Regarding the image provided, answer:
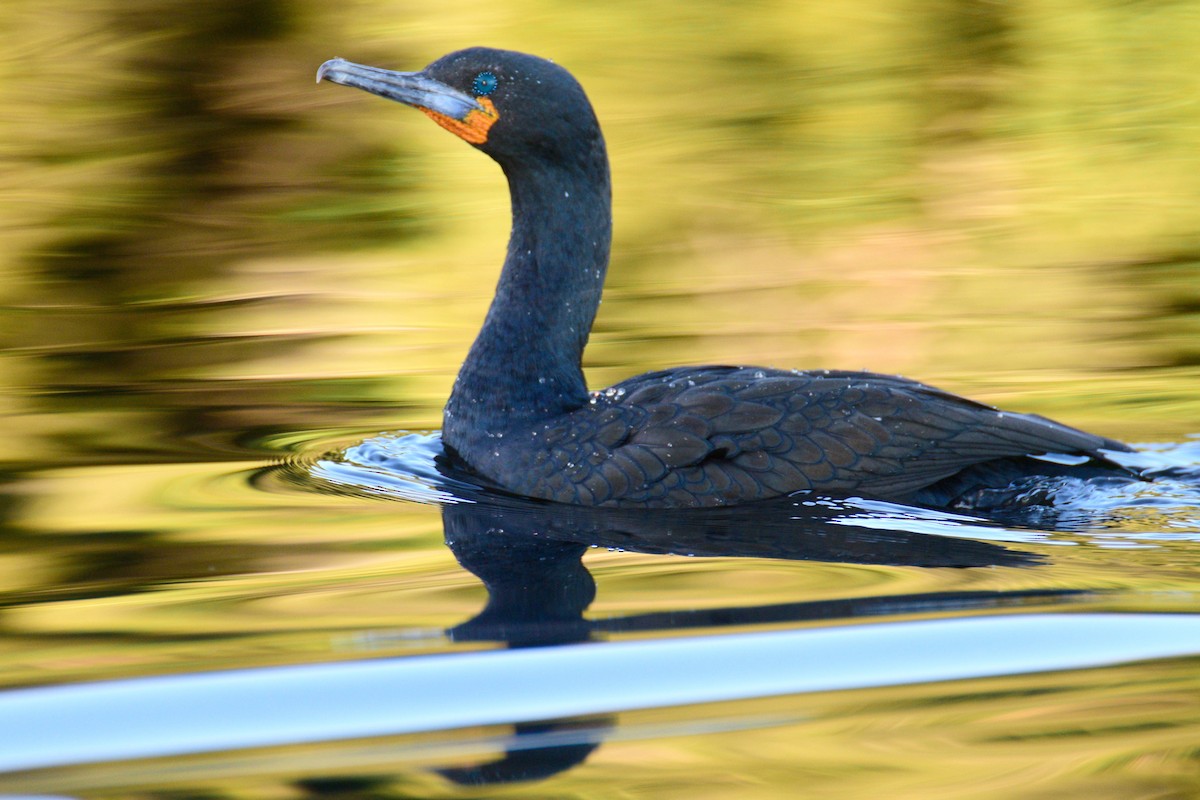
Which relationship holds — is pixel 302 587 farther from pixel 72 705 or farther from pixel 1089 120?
pixel 1089 120

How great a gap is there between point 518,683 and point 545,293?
2147 mm

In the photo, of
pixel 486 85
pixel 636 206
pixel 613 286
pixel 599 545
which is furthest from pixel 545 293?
pixel 636 206

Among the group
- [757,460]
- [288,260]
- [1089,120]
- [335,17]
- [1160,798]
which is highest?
[335,17]

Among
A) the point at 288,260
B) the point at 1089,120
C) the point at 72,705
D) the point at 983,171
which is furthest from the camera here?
the point at 1089,120

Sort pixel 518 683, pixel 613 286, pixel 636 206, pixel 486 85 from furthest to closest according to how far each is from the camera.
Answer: pixel 636 206, pixel 613 286, pixel 486 85, pixel 518 683

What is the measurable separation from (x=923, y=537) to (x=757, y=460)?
49 centimetres

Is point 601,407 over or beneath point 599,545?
over

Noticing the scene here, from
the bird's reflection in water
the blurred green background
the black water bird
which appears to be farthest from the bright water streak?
the blurred green background

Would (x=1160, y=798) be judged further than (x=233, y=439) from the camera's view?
No

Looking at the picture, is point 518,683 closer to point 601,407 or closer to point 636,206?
point 601,407

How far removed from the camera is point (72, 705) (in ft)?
9.21

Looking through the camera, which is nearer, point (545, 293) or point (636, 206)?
point (545, 293)

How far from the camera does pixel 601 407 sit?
14.8 feet

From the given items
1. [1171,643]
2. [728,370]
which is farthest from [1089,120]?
[1171,643]
